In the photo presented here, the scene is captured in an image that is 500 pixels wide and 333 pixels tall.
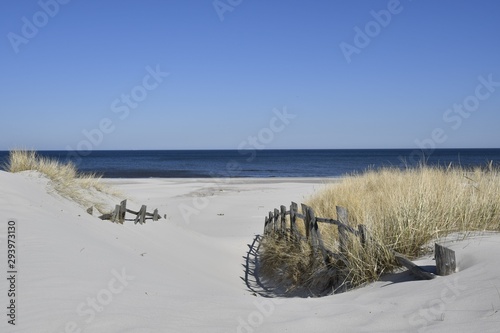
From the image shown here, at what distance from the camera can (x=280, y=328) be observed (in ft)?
12.0

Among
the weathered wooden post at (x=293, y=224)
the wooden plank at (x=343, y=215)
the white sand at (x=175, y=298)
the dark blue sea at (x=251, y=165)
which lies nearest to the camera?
the white sand at (x=175, y=298)

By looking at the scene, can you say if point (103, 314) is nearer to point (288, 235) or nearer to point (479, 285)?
point (479, 285)

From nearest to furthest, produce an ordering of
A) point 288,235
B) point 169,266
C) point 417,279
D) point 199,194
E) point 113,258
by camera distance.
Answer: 1. point 417,279
2. point 113,258
3. point 169,266
4. point 288,235
5. point 199,194

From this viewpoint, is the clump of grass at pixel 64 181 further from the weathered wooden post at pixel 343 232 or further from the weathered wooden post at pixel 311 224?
the weathered wooden post at pixel 343 232

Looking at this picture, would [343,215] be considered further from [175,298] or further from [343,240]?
[175,298]

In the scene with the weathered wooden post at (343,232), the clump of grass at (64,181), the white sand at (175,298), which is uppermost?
the clump of grass at (64,181)

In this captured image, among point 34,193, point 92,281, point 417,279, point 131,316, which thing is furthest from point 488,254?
point 34,193

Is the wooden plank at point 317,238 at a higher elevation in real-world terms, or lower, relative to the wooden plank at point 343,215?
lower

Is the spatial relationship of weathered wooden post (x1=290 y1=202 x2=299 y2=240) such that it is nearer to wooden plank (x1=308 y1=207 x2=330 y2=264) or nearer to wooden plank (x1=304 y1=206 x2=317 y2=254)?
wooden plank (x1=304 y1=206 x2=317 y2=254)

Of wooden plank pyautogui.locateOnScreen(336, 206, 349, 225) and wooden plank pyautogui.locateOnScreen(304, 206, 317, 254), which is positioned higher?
wooden plank pyautogui.locateOnScreen(336, 206, 349, 225)

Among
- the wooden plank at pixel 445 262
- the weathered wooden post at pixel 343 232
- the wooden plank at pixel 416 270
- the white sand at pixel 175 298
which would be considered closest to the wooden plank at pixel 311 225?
the weathered wooden post at pixel 343 232

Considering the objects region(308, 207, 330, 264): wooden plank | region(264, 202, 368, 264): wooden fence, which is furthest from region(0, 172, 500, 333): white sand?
region(308, 207, 330, 264): wooden plank

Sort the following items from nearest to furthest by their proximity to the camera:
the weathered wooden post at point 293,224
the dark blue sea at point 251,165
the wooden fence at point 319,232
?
the wooden fence at point 319,232 < the weathered wooden post at point 293,224 < the dark blue sea at point 251,165

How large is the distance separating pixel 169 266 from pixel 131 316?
3.84 meters
